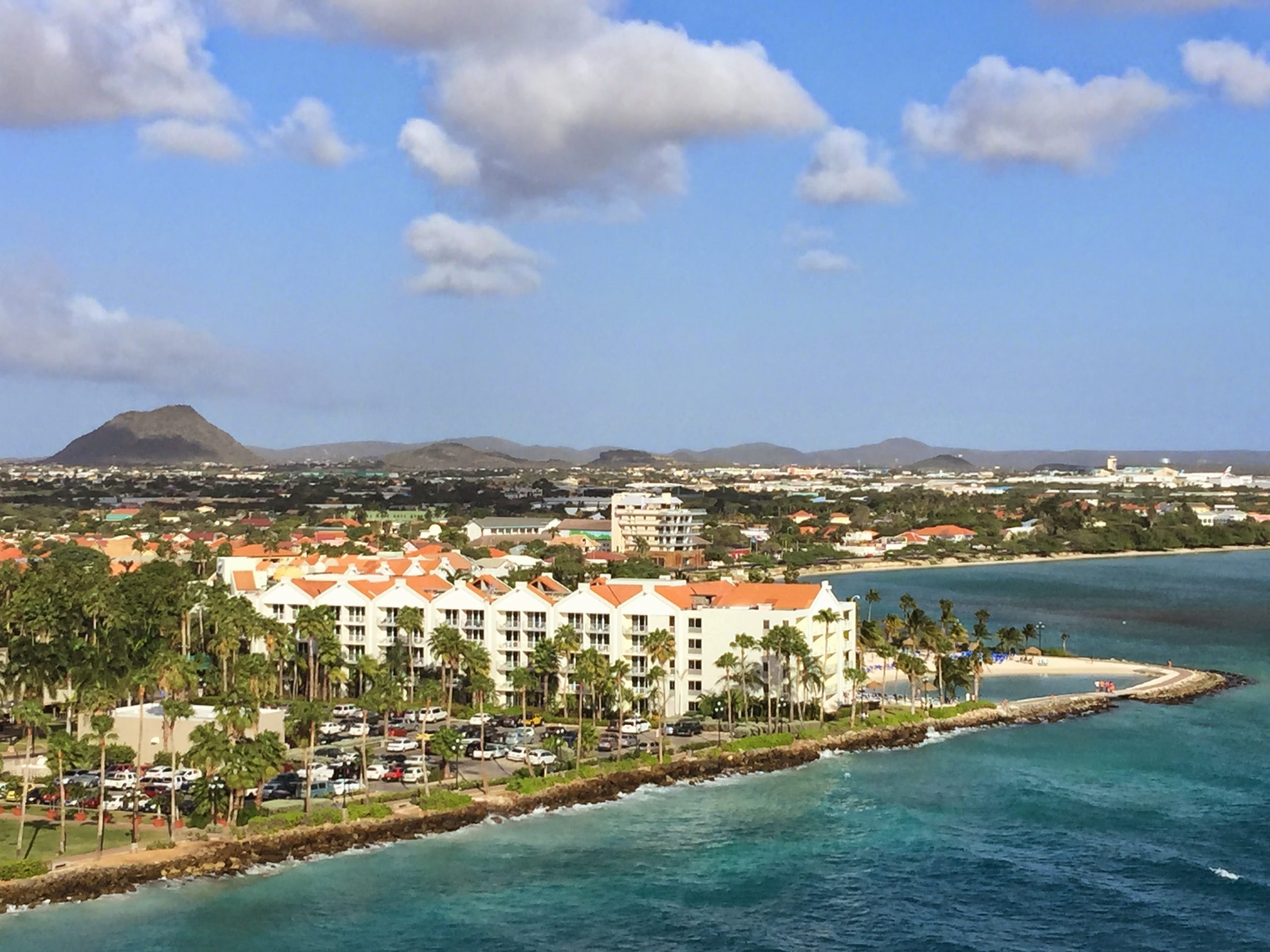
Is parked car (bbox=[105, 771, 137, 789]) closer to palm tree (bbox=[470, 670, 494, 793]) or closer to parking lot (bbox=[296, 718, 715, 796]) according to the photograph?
parking lot (bbox=[296, 718, 715, 796])

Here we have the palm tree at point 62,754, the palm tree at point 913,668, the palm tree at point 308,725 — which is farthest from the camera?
the palm tree at point 913,668

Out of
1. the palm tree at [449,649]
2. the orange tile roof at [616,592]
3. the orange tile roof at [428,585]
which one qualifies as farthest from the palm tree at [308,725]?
the orange tile roof at [428,585]

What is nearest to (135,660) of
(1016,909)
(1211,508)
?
(1016,909)

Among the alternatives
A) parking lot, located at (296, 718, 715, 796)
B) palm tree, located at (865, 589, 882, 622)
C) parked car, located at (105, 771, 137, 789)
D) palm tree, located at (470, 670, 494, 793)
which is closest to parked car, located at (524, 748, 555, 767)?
parking lot, located at (296, 718, 715, 796)

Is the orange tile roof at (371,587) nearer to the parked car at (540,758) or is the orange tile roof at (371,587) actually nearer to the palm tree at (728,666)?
the palm tree at (728,666)

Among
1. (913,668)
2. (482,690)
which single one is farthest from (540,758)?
(913,668)

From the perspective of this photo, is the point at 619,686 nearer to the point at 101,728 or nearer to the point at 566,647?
the point at 566,647
